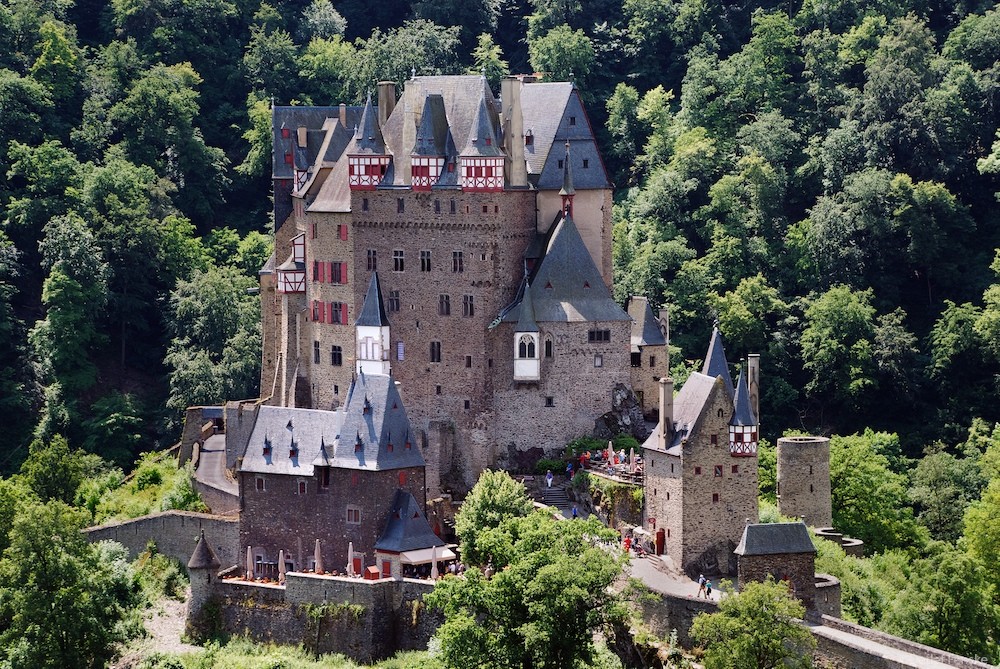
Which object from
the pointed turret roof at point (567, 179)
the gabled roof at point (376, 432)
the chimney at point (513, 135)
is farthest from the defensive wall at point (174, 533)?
the pointed turret roof at point (567, 179)

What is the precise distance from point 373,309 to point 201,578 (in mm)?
10936

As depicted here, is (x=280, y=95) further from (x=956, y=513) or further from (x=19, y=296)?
(x=956, y=513)

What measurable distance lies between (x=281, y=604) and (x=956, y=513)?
2614cm

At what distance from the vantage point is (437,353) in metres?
79.7

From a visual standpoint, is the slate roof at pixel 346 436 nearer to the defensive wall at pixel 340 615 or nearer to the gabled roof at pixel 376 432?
the gabled roof at pixel 376 432

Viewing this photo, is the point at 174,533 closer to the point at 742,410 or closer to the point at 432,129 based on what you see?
the point at 432,129

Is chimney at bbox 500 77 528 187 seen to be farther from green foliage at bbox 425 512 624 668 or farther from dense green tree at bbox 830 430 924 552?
green foliage at bbox 425 512 624 668

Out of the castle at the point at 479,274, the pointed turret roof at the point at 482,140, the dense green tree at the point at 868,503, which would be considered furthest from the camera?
the dense green tree at the point at 868,503

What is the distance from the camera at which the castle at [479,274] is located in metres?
79.1

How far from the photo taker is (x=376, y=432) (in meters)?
73.6

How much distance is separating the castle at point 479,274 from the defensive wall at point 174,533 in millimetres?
6436

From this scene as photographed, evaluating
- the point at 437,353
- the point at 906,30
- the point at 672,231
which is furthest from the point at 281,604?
the point at 906,30

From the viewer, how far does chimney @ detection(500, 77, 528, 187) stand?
79688mm

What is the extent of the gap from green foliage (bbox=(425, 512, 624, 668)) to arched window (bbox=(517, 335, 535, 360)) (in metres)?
13.0
